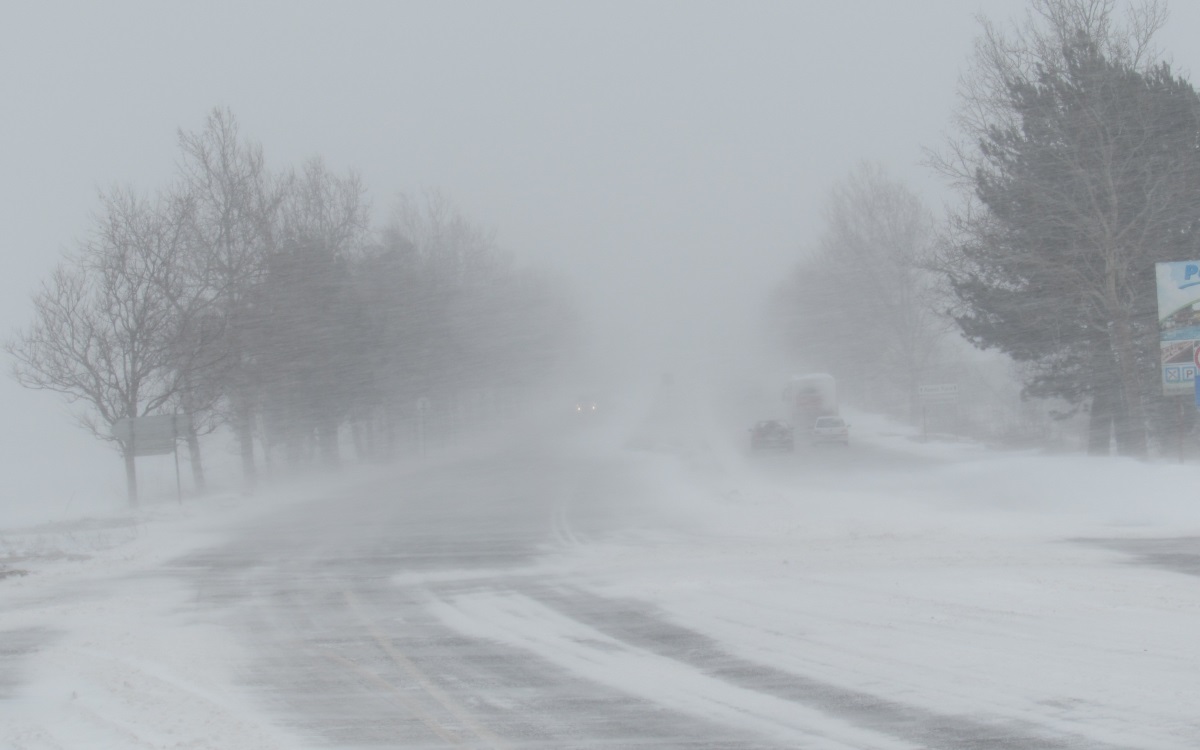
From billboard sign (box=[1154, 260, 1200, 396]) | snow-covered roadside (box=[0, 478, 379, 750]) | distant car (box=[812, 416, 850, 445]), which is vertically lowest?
distant car (box=[812, 416, 850, 445])

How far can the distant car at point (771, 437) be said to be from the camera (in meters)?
45.6

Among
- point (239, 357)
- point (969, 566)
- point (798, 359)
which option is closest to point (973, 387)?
point (798, 359)

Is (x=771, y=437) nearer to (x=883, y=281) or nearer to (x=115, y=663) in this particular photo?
(x=883, y=281)

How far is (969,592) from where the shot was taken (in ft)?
36.1

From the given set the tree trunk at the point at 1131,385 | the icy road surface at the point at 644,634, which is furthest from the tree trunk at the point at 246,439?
the tree trunk at the point at 1131,385

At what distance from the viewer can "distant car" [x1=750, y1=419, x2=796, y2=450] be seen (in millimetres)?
45625

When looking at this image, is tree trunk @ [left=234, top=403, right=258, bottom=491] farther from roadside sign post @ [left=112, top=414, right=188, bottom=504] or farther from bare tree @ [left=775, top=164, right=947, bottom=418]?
bare tree @ [left=775, top=164, right=947, bottom=418]

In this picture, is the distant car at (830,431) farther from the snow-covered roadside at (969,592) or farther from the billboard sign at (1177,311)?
the billboard sign at (1177,311)

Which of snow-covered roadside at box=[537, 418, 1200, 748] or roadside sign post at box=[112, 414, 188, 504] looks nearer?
snow-covered roadside at box=[537, 418, 1200, 748]

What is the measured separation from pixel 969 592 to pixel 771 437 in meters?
34.9

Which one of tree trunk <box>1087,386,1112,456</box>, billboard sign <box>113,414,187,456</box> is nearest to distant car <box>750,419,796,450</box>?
tree trunk <box>1087,386,1112,456</box>

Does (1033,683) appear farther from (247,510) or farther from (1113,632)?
(247,510)

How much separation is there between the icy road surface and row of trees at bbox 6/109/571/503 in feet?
44.2

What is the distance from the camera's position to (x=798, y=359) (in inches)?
3858
